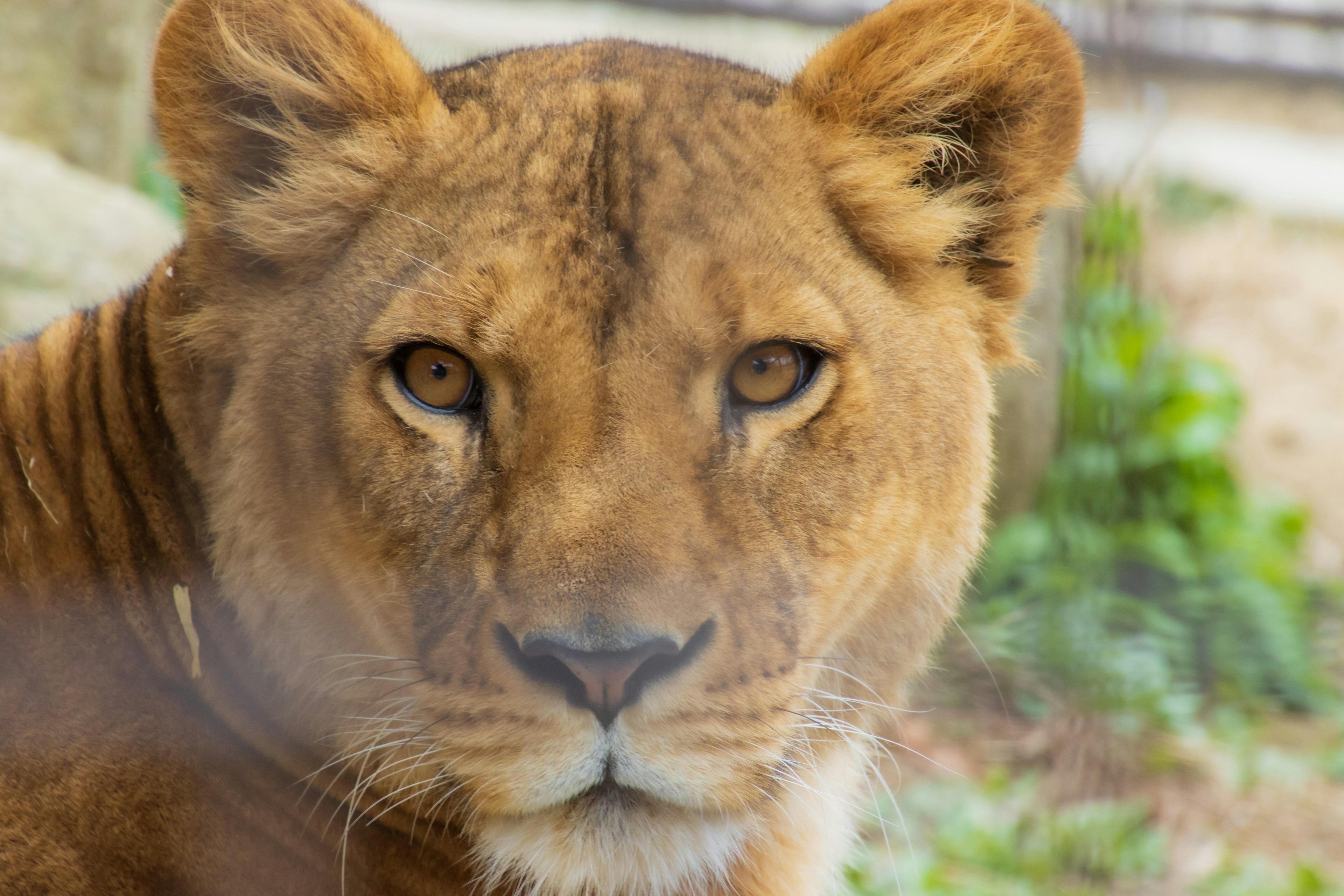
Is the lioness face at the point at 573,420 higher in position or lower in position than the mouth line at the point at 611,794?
higher

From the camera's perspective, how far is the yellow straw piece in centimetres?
224

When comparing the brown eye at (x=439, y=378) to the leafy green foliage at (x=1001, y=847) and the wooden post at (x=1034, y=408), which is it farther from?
the wooden post at (x=1034, y=408)

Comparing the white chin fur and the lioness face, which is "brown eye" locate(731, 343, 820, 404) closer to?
the lioness face

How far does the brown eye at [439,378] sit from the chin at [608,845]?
644 mm

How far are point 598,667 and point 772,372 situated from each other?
632mm

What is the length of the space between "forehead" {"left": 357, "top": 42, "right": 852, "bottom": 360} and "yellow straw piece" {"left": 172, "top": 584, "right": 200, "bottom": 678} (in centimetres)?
61

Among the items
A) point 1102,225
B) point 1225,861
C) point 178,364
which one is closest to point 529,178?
point 178,364

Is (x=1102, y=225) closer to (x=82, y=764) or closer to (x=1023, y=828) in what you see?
(x=1023, y=828)

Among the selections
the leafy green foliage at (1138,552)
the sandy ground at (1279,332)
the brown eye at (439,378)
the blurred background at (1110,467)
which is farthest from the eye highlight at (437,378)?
the sandy ground at (1279,332)

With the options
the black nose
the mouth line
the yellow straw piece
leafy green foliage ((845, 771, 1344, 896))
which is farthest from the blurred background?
the yellow straw piece

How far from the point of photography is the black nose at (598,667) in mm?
1812

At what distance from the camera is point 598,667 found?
1.81 m

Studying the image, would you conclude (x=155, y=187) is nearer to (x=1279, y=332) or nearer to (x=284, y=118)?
(x=284, y=118)

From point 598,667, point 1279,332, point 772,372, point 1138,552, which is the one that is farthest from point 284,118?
point 1279,332
